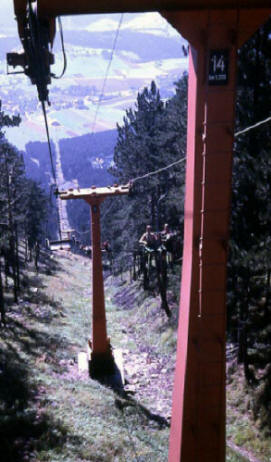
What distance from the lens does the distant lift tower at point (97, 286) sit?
14359mm

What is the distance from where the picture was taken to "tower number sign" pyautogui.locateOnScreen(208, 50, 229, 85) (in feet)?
11.1

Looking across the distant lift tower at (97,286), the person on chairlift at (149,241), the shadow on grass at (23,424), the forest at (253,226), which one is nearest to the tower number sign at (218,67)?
the forest at (253,226)

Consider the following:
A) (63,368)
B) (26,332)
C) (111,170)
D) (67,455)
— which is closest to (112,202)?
(111,170)

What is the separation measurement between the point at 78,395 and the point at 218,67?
485 inches

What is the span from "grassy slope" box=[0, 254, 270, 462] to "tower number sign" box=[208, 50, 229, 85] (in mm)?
8562

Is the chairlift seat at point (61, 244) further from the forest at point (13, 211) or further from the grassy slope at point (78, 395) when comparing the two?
the grassy slope at point (78, 395)

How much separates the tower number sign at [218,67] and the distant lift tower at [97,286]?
11.0m

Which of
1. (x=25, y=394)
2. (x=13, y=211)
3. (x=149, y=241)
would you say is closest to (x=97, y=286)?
(x=149, y=241)

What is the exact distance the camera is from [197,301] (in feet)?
12.7

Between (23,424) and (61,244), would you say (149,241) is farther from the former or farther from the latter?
(23,424)

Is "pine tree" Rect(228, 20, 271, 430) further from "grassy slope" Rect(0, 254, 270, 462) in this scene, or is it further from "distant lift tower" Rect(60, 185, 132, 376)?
"distant lift tower" Rect(60, 185, 132, 376)

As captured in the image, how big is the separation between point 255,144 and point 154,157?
1334 centimetres

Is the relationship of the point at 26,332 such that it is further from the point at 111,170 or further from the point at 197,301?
the point at 111,170

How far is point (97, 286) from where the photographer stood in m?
15.8
